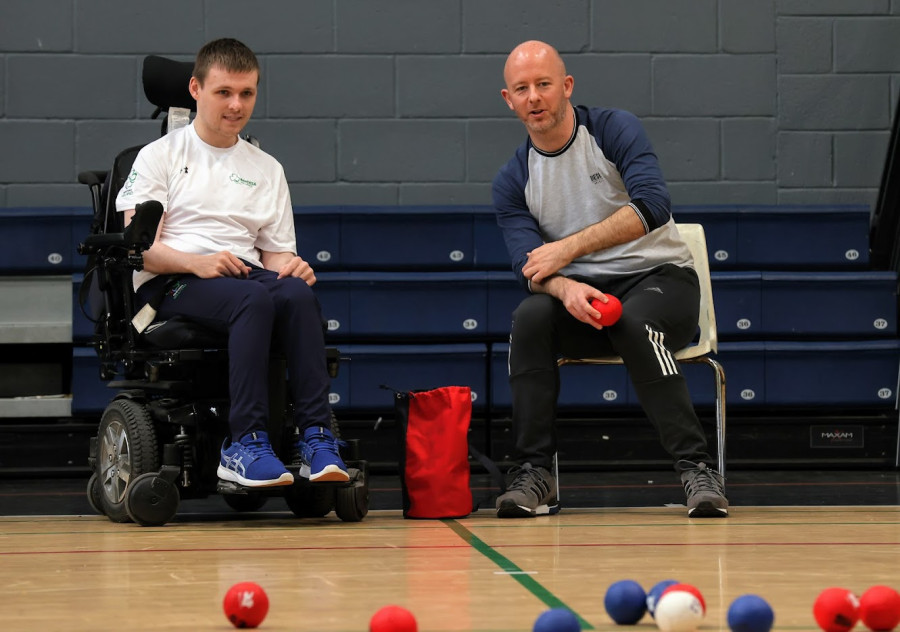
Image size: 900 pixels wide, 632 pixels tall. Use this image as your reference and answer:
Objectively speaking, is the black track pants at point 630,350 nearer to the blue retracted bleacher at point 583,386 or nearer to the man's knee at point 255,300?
the man's knee at point 255,300

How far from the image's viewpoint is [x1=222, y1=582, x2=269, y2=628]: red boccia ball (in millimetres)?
1367

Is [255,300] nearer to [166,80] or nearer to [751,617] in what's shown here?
[166,80]

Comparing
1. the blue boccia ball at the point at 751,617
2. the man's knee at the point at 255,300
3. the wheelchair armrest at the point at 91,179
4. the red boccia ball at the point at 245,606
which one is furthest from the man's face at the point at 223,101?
the blue boccia ball at the point at 751,617

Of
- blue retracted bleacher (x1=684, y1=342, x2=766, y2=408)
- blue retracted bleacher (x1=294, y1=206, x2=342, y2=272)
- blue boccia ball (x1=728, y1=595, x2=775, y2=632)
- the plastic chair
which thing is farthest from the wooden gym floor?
blue retracted bleacher (x1=294, y1=206, x2=342, y2=272)

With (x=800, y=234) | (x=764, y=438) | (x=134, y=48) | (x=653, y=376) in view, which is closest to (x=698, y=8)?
(x=800, y=234)

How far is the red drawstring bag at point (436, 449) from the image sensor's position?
8.79 feet

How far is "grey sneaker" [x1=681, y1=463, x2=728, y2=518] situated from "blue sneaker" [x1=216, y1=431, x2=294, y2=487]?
821 millimetres

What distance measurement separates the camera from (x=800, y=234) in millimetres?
4320

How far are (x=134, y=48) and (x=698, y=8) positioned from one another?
2091 mm

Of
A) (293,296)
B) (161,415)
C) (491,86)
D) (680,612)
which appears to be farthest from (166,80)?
(680,612)

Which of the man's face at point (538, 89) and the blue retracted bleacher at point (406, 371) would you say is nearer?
the man's face at point (538, 89)

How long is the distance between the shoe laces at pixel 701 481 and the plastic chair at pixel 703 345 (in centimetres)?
16

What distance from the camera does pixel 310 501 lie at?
274cm

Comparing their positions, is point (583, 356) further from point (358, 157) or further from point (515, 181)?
point (358, 157)
